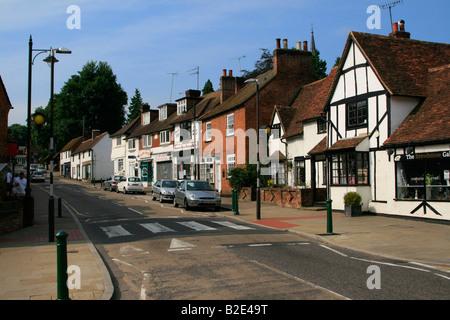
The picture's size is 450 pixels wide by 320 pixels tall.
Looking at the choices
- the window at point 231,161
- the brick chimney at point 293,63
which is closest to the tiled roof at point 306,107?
the brick chimney at point 293,63

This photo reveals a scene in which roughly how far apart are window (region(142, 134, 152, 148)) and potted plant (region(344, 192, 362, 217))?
34.7 metres

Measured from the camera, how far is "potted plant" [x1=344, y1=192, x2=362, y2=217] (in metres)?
19.5

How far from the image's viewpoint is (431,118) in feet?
58.5

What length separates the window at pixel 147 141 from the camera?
167 feet

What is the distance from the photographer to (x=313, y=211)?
2216 cm

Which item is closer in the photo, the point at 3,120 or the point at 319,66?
the point at 3,120

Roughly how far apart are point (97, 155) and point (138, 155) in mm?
14274

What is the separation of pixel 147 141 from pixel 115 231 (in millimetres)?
36984

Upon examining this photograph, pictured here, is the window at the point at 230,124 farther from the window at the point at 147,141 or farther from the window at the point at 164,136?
the window at the point at 147,141

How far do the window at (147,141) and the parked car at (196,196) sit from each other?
26604 mm

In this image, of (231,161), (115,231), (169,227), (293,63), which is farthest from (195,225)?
(293,63)

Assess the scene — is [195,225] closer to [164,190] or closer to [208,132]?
[164,190]

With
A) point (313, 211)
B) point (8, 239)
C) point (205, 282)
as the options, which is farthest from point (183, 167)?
point (205, 282)
